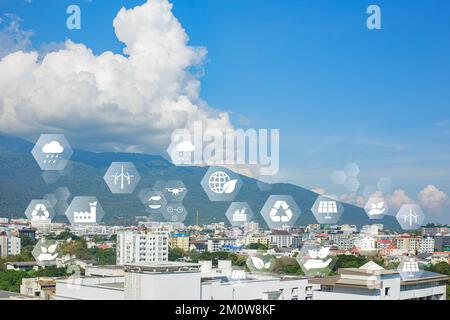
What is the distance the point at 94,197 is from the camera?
5840 millimetres

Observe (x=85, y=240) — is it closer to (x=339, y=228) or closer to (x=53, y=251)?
(x=53, y=251)

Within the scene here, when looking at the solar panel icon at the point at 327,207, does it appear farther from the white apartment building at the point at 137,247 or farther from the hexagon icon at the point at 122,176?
the white apartment building at the point at 137,247

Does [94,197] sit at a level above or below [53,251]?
above

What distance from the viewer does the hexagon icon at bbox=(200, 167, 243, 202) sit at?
4.26 meters

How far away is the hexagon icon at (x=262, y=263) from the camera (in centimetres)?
618

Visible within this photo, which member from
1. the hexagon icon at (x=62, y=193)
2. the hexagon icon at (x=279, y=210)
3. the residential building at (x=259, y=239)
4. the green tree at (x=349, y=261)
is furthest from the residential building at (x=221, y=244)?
the hexagon icon at (x=62, y=193)

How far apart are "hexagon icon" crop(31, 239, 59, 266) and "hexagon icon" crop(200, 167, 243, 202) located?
3412 millimetres

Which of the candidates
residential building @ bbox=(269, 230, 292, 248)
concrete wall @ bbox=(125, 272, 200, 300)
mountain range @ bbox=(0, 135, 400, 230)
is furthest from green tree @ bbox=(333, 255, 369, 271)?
concrete wall @ bbox=(125, 272, 200, 300)

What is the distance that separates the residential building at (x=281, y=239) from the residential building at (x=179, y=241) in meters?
1.33

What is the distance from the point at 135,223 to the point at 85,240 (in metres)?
0.83

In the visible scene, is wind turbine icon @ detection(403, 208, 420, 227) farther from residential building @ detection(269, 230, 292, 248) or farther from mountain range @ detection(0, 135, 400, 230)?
residential building @ detection(269, 230, 292, 248)

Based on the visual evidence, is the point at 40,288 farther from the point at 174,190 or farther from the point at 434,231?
the point at 434,231
